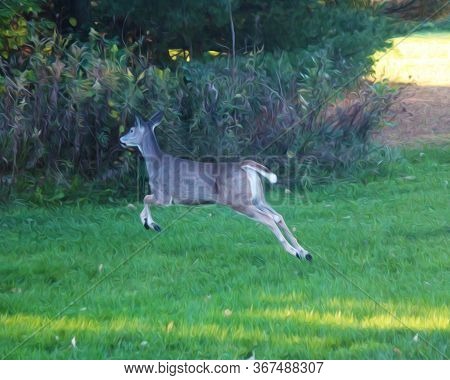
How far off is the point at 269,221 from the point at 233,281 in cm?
109

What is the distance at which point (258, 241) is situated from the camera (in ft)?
31.4

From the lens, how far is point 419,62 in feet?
77.5

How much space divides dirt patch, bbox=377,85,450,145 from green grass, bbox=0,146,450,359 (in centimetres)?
337

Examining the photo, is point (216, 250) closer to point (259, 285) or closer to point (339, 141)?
point (259, 285)

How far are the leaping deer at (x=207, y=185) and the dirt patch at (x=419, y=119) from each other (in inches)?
187

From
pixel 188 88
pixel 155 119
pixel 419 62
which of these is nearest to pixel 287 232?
pixel 155 119

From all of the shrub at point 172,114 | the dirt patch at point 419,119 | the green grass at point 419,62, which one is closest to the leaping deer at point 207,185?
the shrub at point 172,114

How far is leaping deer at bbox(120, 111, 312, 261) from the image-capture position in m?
9.15

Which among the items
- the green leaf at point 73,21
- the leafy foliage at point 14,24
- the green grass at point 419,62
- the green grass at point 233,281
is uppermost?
the green grass at point 419,62

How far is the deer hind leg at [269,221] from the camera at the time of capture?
348 inches

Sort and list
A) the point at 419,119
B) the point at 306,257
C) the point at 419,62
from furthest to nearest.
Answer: the point at 419,62, the point at 419,119, the point at 306,257

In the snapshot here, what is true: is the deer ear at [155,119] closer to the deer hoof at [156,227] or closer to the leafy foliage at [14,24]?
the deer hoof at [156,227]

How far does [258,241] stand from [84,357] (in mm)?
3501

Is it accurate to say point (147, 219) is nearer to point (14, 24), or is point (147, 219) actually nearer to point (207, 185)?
point (207, 185)
